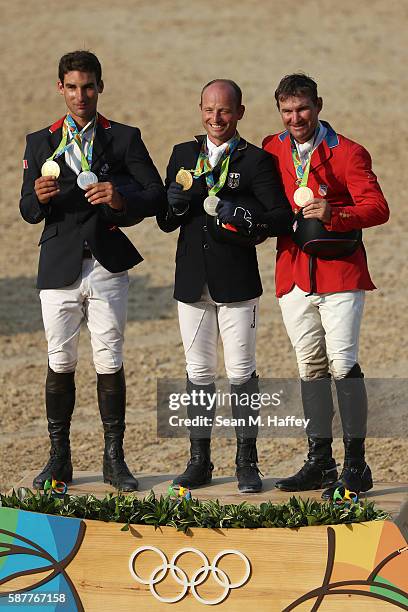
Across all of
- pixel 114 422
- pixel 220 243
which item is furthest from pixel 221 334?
pixel 114 422

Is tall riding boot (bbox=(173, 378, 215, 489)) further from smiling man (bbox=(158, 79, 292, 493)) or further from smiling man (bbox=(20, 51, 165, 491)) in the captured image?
smiling man (bbox=(20, 51, 165, 491))

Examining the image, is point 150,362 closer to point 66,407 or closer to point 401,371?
point 401,371

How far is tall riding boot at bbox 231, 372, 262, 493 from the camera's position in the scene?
6.17m

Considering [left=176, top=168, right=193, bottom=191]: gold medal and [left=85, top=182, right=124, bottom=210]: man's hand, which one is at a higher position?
[left=176, top=168, right=193, bottom=191]: gold medal

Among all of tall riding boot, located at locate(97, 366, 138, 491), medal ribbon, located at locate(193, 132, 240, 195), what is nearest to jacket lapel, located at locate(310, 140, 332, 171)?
medal ribbon, located at locate(193, 132, 240, 195)

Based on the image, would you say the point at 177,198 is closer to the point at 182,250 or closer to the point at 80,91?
the point at 182,250

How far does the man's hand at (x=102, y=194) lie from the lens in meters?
A: 5.82

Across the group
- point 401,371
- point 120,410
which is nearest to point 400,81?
point 401,371

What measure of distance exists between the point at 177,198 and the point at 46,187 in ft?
2.00

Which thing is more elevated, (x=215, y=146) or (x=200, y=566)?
(x=215, y=146)

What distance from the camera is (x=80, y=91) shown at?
19.6 ft

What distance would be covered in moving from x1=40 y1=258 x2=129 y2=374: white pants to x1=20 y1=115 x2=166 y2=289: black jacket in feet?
0.19

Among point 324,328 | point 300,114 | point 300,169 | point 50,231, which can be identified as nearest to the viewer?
point 300,114

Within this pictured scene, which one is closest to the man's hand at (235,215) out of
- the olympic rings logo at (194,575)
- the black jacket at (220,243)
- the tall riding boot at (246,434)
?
the black jacket at (220,243)
